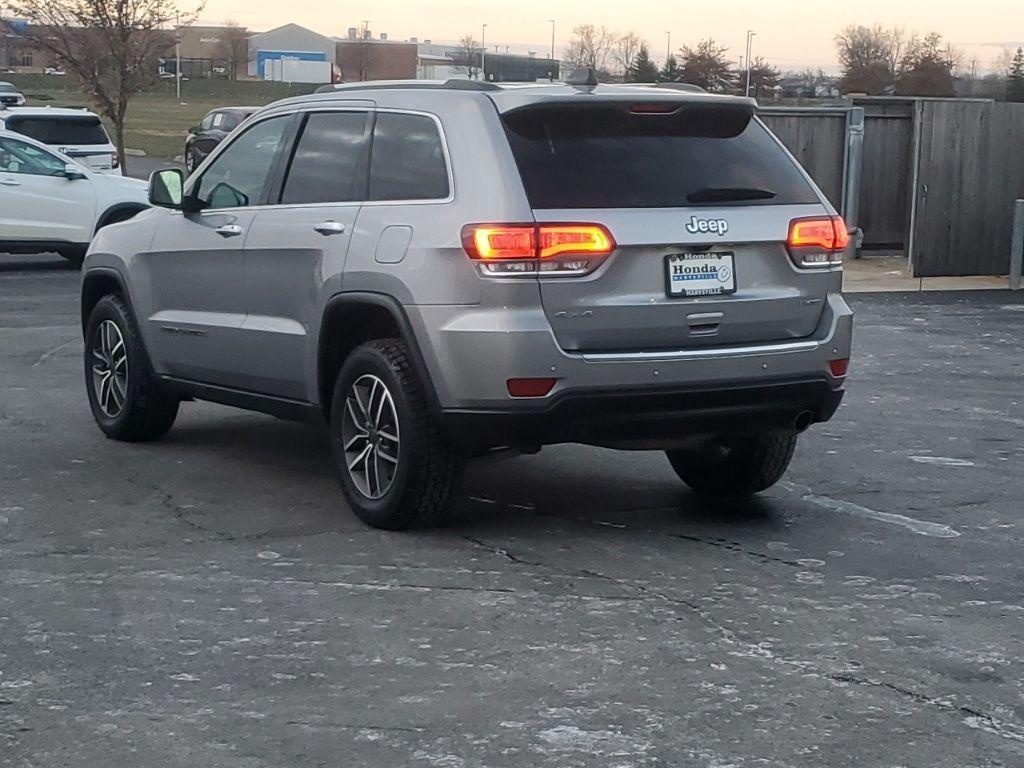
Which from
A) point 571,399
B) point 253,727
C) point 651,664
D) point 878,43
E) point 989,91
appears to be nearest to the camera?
point 253,727

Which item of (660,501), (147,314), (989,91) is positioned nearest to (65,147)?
(147,314)

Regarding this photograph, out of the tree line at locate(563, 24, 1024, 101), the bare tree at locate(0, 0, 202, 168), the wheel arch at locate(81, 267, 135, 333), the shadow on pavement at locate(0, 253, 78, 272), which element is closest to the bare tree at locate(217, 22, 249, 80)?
the tree line at locate(563, 24, 1024, 101)

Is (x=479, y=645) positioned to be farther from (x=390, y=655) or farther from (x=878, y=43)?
(x=878, y=43)

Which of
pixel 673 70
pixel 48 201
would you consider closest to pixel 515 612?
pixel 48 201

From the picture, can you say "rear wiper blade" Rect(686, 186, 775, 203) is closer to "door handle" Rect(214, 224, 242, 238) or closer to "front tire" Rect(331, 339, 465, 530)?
"front tire" Rect(331, 339, 465, 530)

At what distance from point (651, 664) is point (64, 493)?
347 centimetres

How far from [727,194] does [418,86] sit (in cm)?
141

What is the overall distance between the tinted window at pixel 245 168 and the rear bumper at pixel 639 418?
6.43ft

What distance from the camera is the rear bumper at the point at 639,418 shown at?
6305 mm

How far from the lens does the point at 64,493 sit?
757 centimetres

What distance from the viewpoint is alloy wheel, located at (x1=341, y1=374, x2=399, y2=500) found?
672 centimetres

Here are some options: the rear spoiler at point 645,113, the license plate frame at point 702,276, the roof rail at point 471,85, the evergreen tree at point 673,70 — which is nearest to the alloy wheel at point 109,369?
the roof rail at point 471,85

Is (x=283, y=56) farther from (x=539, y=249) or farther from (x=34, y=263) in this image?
(x=539, y=249)

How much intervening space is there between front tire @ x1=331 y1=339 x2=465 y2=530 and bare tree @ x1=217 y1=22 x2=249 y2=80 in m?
121
